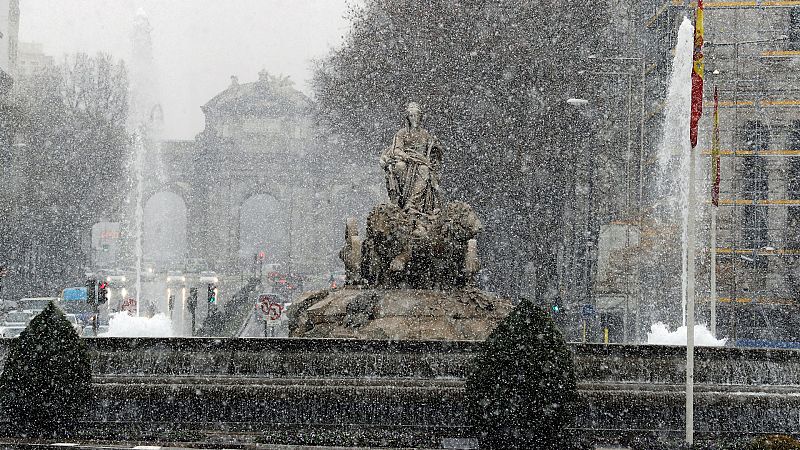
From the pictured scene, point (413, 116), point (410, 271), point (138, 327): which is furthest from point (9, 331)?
point (413, 116)

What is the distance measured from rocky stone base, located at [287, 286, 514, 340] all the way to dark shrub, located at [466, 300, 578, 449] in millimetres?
6656

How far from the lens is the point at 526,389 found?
8602 millimetres

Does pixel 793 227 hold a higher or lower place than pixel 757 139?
lower

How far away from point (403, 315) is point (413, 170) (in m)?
2.72

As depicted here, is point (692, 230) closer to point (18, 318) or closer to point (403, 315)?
point (403, 315)

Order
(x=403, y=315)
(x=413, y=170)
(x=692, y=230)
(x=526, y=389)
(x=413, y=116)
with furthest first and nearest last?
(x=413, y=116), (x=413, y=170), (x=403, y=315), (x=692, y=230), (x=526, y=389)

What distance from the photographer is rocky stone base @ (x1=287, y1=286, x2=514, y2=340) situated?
15688mm

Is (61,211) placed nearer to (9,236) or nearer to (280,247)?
(9,236)

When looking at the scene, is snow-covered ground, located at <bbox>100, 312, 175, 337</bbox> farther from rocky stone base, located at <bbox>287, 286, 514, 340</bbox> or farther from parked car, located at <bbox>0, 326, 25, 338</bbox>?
rocky stone base, located at <bbox>287, 286, 514, 340</bbox>

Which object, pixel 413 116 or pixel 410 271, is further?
pixel 413 116

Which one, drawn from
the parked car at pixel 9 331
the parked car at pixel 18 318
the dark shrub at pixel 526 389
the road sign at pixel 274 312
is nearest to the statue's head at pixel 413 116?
the dark shrub at pixel 526 389

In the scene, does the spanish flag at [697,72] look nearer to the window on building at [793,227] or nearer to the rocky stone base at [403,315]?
the rocky stone base at [403,315]

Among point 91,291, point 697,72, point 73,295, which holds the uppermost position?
point 697,72

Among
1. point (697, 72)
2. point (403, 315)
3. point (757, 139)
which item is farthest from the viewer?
point (757, 139)
